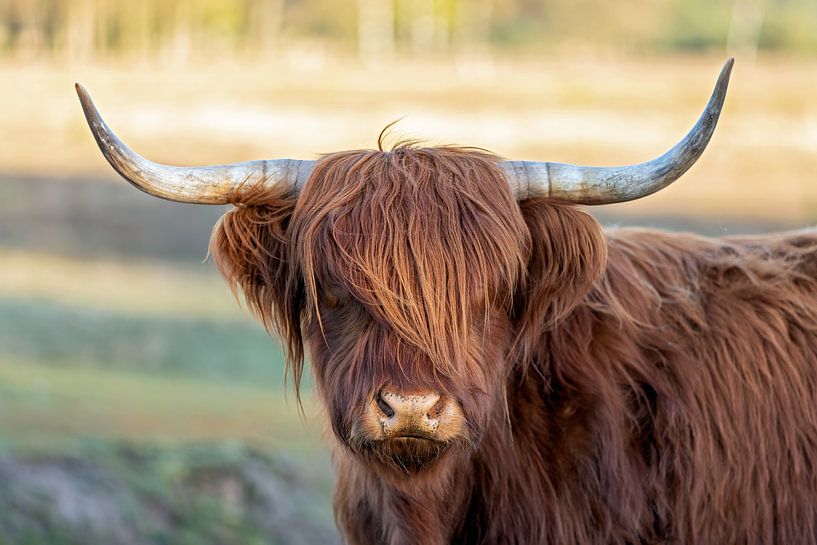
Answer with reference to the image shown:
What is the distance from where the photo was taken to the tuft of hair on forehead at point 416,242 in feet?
11.1

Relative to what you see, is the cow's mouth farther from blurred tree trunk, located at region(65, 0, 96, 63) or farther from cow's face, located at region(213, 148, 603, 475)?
blurred tree trunk, located at region(65, 0, 96, 63)

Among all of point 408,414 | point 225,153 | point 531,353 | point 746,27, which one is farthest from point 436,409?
point 746,27

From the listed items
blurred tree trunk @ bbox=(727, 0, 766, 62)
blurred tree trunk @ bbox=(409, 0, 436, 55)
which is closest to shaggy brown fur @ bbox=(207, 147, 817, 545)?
blurred tree trunk @ bbox=(727, 0, 766, 62)

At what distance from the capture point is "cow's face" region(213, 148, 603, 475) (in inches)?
129

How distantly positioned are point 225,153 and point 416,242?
1875cm

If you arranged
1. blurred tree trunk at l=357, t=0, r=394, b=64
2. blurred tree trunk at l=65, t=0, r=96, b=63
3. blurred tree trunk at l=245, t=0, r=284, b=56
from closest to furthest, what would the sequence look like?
1. blurred tree trunk at l=65, t=0, r=96, b=63
2. blurred tree trunk at l=357, t=0, r=394, b=64
3. blurred tree trunk at l=245, t=0, r=284, b=56

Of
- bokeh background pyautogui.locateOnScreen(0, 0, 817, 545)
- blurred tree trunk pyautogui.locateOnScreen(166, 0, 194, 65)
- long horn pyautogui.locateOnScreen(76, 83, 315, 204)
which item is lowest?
bokeh background pyautogui.locateOnScreen(0, 0, 817, 545)

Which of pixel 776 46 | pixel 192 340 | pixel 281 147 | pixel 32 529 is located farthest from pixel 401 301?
pixel 776 46

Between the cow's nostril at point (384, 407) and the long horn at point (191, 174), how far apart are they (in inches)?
31.7

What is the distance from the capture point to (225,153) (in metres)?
21.7

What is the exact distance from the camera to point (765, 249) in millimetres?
4172

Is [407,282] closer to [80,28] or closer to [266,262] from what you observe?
[266,262]

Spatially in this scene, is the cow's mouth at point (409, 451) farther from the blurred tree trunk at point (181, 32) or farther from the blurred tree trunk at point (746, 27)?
the blurred tree trunk at point (746, 27)

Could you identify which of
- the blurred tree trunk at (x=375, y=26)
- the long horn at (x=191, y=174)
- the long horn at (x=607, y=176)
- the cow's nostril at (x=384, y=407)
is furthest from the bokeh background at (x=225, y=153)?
the cow's nostril at (x=384, y=407)
